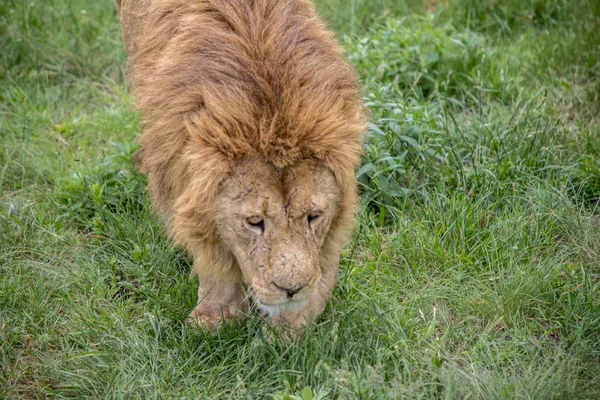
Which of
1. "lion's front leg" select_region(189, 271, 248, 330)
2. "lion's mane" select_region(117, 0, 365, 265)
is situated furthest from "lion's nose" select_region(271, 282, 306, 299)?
"lion's front leg" select_region(189, 271, 248, 330)

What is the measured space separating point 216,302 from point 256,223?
742 millimetres

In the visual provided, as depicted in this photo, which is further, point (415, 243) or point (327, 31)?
point (415, 243)

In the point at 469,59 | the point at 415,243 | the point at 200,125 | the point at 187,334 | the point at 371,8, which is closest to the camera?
the point at 200,125

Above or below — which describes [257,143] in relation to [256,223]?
above

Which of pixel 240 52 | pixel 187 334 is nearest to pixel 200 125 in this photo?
pixel 240 52

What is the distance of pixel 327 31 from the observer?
3.47 m

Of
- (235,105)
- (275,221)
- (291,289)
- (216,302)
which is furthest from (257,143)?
(216,302)

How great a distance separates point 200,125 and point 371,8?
12.4 ft

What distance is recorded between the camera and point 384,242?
414 cm

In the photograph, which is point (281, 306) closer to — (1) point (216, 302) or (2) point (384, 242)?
(1) point (216, 302)

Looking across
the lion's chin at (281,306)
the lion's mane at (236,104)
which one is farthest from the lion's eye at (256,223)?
the lion's chin at (281,306)

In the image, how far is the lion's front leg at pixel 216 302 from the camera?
346 cm

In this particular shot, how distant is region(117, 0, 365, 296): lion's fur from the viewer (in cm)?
288

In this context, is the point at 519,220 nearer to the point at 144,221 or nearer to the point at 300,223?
the point at 300,223
